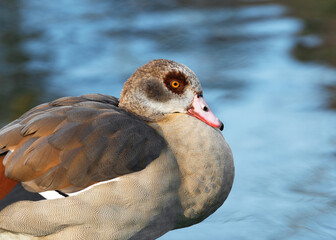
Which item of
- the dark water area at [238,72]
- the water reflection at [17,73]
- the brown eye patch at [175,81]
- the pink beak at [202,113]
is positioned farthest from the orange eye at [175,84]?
the water reflection at [17,73]

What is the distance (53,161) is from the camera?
3682 mm

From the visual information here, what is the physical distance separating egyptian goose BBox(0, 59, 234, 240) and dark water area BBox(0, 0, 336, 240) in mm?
503

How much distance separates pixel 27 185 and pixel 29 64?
418cm

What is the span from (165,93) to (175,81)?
10cm

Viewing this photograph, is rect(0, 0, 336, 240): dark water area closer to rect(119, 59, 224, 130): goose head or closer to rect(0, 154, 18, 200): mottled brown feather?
Answer: rect(119, 59, 224, 130): goose head

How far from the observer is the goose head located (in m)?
4.15

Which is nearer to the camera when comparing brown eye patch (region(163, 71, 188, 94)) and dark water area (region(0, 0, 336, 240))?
brown eye patch (region(163, 71, 188, 94))

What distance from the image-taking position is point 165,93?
4.16 m

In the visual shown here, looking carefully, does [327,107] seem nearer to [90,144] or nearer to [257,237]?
[257,237]

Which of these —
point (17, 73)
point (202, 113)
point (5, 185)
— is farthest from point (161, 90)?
point (17, 73)

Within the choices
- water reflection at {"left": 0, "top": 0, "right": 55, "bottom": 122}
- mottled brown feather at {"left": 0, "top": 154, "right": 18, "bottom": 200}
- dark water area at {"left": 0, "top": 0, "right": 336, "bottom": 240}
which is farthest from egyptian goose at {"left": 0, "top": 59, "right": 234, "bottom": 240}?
water reflection at {"left": 0, "top": 0, "right": 55, "bottom": 122}

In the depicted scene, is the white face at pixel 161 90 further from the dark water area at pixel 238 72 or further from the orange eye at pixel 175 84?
the dark water area at pixel 238 72

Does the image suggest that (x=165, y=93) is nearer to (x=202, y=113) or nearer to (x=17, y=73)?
(x=202, y=113)

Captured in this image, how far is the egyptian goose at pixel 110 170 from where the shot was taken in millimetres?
3650
